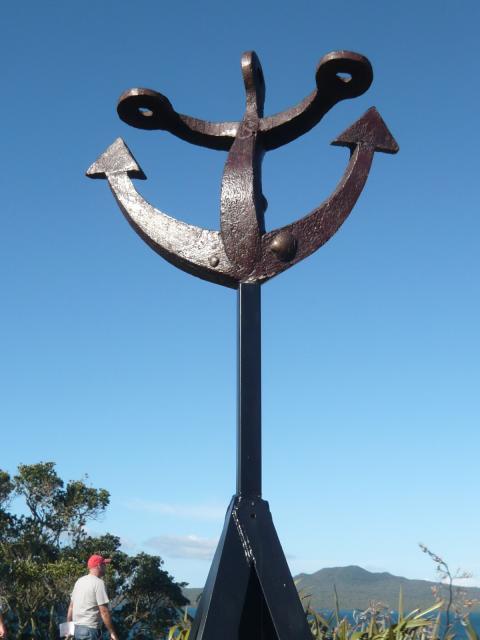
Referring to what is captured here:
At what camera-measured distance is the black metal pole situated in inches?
127

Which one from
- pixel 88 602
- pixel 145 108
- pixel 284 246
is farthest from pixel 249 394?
pixel 88 602

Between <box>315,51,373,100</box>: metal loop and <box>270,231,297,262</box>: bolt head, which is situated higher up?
<box>315,51,373,100</box>: metal loop

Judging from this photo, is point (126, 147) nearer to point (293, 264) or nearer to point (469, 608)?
point (293, 264)

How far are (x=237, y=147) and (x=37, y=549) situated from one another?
1414 centimetres

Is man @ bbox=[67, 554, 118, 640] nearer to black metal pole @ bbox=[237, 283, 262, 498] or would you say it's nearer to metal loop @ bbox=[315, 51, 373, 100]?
black metal pole @ bbox=[237, 283, 262, 498]

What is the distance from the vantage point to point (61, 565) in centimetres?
1431

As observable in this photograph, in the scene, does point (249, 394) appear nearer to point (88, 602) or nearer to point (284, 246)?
point (284, 246)

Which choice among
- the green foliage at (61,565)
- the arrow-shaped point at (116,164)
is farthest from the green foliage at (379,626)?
the green foliage at (61,565)

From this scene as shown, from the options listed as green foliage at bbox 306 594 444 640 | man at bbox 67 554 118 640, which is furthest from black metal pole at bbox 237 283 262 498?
man at bbox 67 554 118 640

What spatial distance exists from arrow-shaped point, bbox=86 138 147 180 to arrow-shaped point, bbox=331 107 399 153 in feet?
3.08

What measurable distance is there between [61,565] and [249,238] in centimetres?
1205

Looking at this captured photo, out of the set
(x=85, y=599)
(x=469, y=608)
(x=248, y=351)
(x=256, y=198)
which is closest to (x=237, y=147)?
(x=256, y=198)

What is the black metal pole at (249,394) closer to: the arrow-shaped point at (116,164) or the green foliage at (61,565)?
the arrow-shaped point at (116,164)

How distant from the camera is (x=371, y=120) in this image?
3893mm
